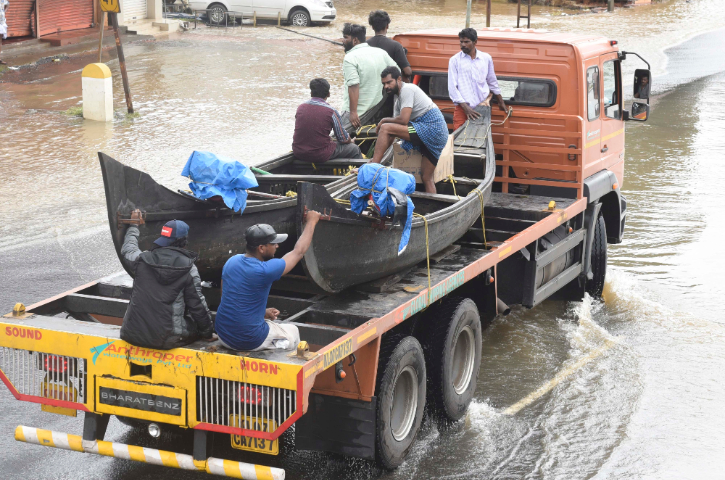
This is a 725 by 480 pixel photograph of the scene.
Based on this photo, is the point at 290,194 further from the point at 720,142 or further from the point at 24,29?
the point at 24,29

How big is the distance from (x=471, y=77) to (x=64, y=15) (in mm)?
19574

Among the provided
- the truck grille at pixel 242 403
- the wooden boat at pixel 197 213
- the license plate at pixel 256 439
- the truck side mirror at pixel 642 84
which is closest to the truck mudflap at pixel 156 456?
the license plate at pixel 256 439

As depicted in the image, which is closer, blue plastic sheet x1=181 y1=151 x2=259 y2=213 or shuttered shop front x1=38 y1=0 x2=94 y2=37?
blue plastic sheet x1=181 y1=151 x2=259 y2=213

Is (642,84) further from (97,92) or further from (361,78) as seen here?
(97,92)

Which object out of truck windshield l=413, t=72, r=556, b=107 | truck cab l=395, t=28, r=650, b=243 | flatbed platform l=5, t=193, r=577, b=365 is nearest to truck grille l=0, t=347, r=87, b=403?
flatbed platform l=5, t=193, r=577, b=365

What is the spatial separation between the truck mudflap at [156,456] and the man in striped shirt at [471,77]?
4900 millimetres

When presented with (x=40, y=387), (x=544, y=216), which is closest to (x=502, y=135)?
(x=544, y=216)

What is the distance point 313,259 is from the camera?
18.2 feet

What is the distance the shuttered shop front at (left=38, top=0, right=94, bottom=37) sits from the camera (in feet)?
78.8

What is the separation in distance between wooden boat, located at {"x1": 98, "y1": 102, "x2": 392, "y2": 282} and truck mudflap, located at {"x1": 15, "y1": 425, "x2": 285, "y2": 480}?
115 cm

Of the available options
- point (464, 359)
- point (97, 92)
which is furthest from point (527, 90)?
point (97, 92)

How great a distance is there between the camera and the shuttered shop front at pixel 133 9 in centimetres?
2736

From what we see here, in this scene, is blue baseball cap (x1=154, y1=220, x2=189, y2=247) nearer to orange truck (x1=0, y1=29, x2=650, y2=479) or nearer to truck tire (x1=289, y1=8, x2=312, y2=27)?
orange truck (x1=0, y1=29, x2=650, y2=479)

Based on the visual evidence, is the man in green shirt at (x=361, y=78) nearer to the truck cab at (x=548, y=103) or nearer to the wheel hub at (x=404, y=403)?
the truck cab at (x=548, y=103)
